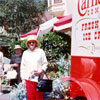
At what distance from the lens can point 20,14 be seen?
20844mm

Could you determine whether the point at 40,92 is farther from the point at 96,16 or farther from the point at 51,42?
the point at 51,42

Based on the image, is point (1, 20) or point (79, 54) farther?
point (1, 20)

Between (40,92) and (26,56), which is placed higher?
(26,56)

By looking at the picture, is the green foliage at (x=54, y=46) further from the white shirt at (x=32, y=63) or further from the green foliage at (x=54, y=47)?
the white shirt at (x=32, y=63)

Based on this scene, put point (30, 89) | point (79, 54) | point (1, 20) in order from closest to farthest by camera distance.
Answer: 1. point (79, 54)
2. point (30, 89)
3. point (1, 20)

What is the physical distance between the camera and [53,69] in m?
7.28

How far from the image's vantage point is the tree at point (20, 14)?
20.4 meters

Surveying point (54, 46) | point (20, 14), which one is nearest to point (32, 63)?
point (54, 46)

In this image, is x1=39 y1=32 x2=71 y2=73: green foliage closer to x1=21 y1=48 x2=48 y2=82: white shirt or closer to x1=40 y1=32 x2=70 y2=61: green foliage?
x1=40 y1=32 x2=70 y2=61: green foliage

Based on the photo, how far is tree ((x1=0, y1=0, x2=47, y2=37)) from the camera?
67.0 feet

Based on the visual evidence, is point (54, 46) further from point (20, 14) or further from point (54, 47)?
point (20, 14)

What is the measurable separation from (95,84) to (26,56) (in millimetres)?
1600

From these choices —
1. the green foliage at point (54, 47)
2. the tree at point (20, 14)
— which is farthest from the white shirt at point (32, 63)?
the tree at point (20, 14)

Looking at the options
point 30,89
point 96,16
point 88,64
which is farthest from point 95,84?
point 30,89
